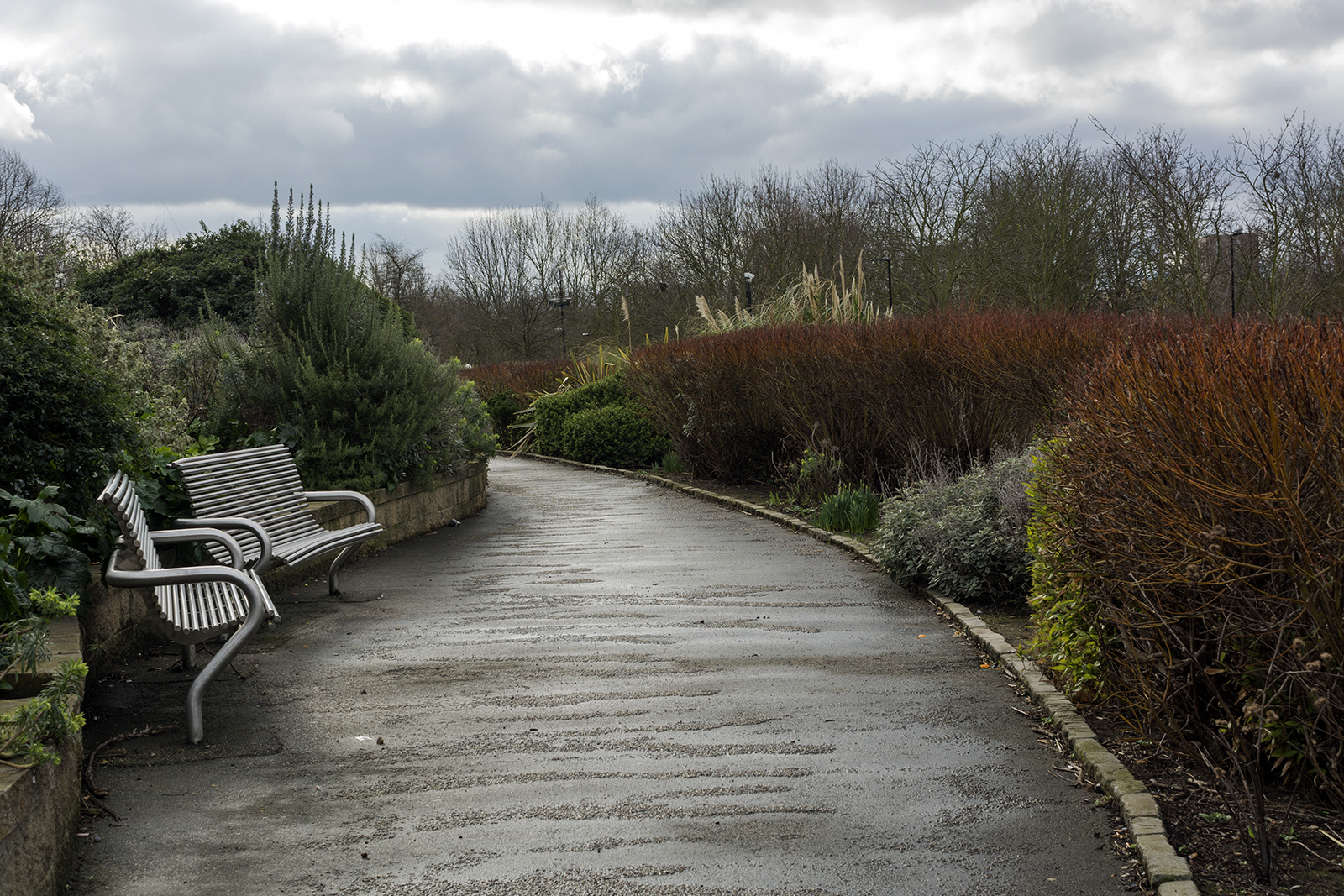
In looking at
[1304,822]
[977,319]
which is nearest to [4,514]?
[1304,822]

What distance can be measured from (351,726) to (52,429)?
7.67 ft

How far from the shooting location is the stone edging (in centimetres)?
310

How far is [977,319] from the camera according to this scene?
10.6m

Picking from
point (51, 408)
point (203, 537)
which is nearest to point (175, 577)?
point (203, 537)

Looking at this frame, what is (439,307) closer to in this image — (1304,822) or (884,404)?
(884,404)

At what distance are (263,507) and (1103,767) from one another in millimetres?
5429

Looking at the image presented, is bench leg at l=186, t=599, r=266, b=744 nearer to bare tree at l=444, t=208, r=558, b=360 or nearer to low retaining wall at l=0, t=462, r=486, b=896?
low retaining wall at l=0, t=462, r=486, b=896

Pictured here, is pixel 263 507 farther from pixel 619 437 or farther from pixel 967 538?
pixel 619 437

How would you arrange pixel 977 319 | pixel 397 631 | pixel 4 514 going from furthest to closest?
pixel 977 319 < pixel 397 631 < pixel 4 514

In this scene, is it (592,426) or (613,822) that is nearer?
(613,822)

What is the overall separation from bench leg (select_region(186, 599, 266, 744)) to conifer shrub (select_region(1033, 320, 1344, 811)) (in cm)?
347

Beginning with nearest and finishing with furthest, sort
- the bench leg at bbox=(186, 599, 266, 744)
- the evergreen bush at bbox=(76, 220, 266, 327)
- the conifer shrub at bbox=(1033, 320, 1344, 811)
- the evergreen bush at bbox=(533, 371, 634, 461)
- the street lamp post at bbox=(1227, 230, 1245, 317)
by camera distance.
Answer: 1. the conifer shrub at bbox=(1033, 320, 1344, 811)
2. the bench leg at bbox=(186, 599, 266, 744)
3. the evergreen bush at bbox=(76, 220, 266, 327)
4. the evergreen bush at bbox=(533, 371, 634, 461)
5. the street lamp post at bbox=(1227, 230, 1245, 317)

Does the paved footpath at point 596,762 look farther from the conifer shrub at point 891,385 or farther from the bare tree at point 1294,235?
the bare tree at point 1294,235

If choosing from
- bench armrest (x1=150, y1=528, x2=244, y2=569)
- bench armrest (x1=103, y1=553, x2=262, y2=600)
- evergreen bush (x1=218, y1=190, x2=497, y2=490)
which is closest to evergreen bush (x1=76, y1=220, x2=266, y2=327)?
evergreen bush (x1=218, y1=190, x2=497, y2=490)
